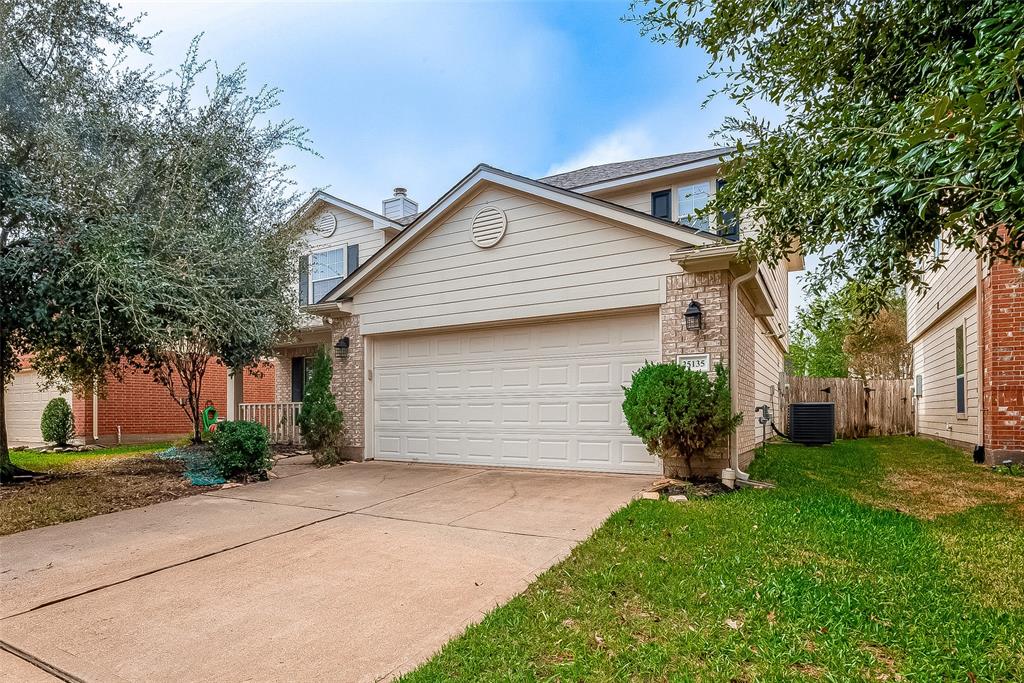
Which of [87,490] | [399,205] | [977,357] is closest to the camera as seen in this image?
[87,490]

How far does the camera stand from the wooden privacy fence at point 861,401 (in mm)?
15805

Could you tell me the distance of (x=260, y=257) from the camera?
28.2 feet

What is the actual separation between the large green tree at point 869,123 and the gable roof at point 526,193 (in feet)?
4.99

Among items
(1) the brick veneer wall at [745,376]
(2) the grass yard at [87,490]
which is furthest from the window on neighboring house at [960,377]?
(2) the grass yard at [87,490]

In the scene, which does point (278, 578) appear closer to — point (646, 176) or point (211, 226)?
point (211, 226)

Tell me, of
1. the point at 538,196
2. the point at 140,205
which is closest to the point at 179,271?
the point at 140,205

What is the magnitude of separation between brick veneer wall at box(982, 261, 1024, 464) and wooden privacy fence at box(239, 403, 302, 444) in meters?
13.0

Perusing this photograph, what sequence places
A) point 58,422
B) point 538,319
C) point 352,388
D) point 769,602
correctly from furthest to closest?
point 58,422
point 352,388
point 538,319
point 769,602

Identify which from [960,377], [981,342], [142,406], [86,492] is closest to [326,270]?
[142,406]

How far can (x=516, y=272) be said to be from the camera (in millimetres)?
8758

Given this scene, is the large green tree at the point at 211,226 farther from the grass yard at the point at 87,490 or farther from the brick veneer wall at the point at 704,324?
the brick veneer wall at the point at 704,324

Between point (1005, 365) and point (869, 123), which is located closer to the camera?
point (869, 123)

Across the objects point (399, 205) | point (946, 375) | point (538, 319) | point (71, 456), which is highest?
point (399, 205)

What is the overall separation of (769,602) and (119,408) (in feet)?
56.0
